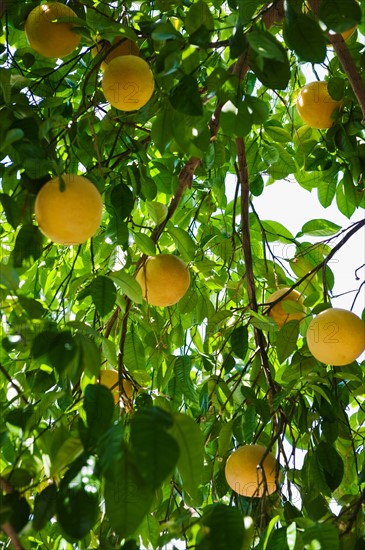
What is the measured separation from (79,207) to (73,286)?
0.34m

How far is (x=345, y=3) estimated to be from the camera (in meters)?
1.45

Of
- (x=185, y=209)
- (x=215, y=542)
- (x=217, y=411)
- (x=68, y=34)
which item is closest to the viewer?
(x=215, y=542)

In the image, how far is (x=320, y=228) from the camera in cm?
254

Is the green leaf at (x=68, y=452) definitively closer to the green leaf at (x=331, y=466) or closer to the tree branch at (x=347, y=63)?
the green leaf at (x=331, y=466)

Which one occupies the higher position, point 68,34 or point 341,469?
point 68,34

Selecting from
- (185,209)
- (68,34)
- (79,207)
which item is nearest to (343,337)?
(79,207)

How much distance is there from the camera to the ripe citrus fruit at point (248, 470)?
200cm

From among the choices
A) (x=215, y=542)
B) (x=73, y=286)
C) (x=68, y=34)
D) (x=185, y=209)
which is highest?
(x=185, y=209)

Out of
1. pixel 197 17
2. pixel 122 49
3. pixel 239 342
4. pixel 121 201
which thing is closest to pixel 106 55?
pixel 122 49

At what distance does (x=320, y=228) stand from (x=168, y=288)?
0.69 m

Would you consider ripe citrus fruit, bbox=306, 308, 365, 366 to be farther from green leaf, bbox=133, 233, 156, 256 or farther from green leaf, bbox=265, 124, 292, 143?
green leaf, bbox=265, 124, 292, 143

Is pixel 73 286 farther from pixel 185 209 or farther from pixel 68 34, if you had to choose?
pixel 185 209

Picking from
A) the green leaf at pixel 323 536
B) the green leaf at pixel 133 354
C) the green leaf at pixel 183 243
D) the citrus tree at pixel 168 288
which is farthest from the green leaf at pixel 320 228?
the green leaf at pixel 323 536

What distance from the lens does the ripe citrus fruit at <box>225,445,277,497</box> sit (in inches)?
78.7
